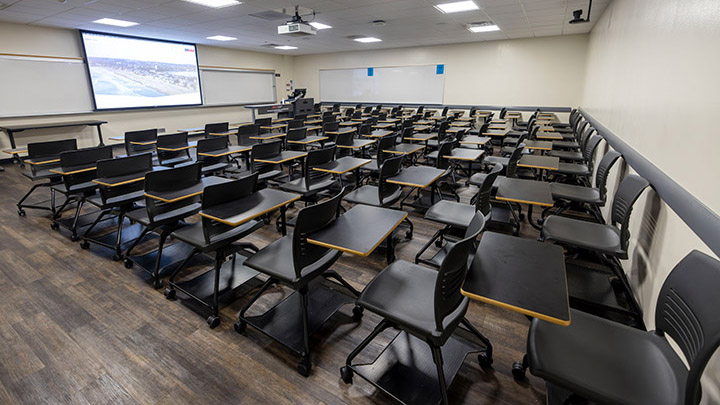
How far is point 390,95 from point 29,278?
1128 cm

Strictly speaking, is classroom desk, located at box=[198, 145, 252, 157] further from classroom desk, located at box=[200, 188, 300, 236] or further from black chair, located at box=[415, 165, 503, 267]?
black chair, located at box=[415, 165, 503, 267]

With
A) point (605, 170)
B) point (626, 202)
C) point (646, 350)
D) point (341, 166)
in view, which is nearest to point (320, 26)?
point (341, 166)

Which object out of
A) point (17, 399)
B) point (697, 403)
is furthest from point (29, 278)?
point (697, 403)

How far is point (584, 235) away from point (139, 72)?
35.3ft

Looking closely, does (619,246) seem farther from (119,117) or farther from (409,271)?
Result: (119,117)

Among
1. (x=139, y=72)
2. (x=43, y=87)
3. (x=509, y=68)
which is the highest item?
(x=509, y=68)

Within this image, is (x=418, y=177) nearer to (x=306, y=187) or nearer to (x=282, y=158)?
(x=306, y=187)

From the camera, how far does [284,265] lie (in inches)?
79.9

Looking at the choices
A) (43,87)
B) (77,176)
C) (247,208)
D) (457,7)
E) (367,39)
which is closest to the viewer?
(247,208)

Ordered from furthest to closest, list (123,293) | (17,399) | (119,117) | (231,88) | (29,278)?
(231,88) < (119,117) < (29,278) < (123,293) < (17,399)

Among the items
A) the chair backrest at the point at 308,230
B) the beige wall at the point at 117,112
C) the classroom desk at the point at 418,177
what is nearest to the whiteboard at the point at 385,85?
the beige wall at the point at 117,112

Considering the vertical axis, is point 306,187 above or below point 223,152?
below

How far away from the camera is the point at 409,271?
1937 millimetres

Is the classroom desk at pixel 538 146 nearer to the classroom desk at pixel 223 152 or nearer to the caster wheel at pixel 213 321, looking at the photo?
the classroom desk at pixel 223 152
